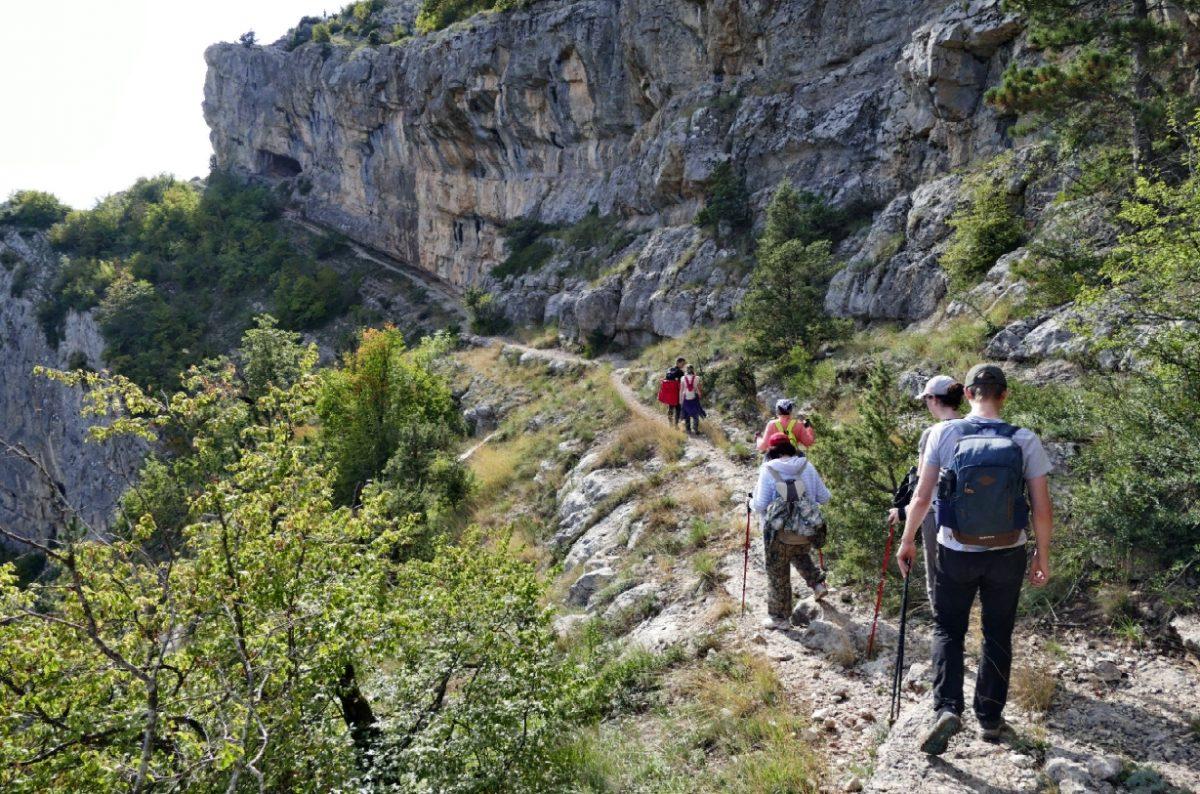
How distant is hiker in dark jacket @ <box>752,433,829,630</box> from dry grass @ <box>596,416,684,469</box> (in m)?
6.85

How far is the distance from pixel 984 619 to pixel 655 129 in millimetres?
32181

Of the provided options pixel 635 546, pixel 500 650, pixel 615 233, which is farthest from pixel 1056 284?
pixel 615 233

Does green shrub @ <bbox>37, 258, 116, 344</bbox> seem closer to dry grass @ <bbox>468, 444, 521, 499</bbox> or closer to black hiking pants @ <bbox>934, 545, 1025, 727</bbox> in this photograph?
dry grass @ <bbox>468, 444, 521, 499</bbox>

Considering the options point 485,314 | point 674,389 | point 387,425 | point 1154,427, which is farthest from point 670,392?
point 485,314

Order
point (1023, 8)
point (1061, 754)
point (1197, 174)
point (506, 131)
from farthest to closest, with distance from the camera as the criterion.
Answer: point (506, 131) < point (1023, 8) < point (1197, 174) < point (1061, 754)

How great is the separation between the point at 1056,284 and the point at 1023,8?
17.4 feet

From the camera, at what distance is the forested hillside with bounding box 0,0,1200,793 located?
14.5 ft

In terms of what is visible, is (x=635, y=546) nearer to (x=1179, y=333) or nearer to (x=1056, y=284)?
(x=1179, y=333)

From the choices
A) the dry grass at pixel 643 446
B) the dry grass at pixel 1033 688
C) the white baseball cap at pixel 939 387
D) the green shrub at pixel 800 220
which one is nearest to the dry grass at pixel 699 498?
the dry grass at pixel 643 446

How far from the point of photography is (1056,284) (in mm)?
10406

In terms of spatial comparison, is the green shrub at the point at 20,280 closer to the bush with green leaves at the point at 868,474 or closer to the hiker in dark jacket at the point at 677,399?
the hiker in dark jacket at the point at 677,399

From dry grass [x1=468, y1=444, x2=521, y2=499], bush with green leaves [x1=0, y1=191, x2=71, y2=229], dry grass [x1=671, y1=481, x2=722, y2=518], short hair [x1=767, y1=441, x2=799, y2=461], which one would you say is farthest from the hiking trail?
bush with green leaves [x1=0, y1=191, x2=71, y2=229]

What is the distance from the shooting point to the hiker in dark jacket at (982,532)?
3.54 m

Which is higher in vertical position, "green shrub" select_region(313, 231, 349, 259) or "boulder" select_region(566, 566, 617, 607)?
"green shrub" select_region(313, 231, 349, 259)
